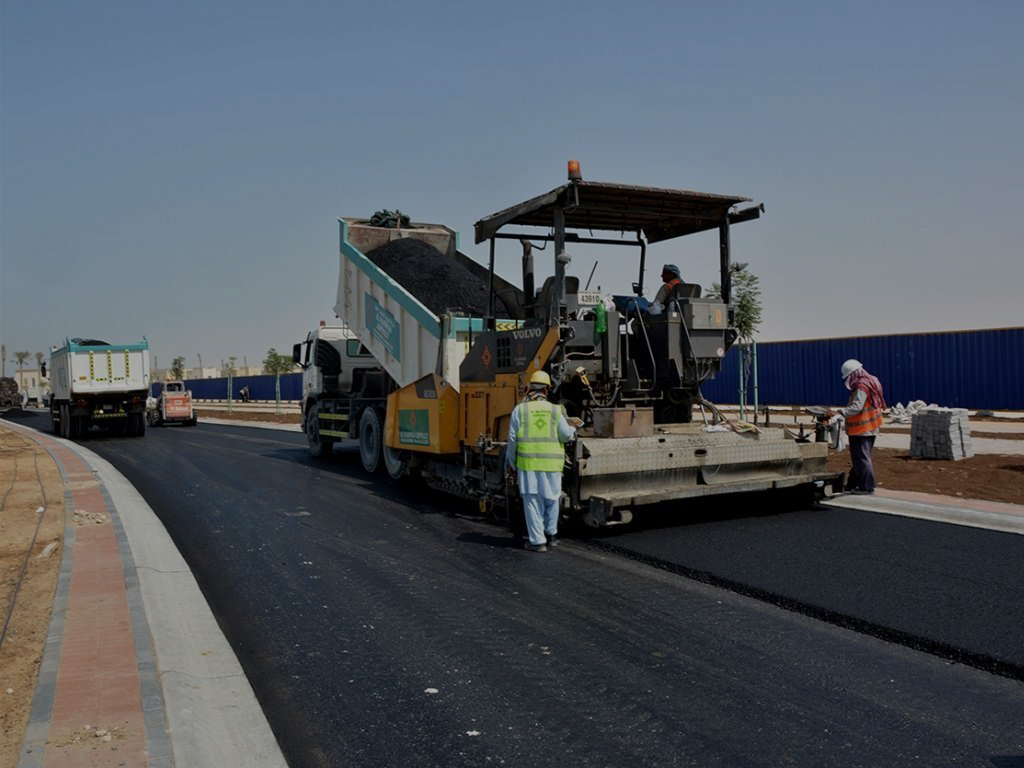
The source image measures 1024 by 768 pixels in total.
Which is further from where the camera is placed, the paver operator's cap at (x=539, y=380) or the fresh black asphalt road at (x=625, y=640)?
the paver operator's cap at (x=539, y=380)

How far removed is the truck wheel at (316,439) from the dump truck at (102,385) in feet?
31.3

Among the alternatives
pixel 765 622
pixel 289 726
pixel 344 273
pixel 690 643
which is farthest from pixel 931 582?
pixel 344 273

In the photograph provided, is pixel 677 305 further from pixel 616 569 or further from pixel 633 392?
pixel 616 569

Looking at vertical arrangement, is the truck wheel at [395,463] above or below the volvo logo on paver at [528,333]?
below

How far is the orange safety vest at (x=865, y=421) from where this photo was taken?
29.9 feet

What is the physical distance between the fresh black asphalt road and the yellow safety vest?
71 cm

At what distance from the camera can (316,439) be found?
15328 mm

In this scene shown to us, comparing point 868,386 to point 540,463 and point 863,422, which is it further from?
point 540,463

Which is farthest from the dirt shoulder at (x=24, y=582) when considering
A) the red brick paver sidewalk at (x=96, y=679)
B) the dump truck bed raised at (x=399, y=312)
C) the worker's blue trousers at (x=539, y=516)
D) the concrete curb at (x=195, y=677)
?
the dump truck bed raised at (x=399, y=312)

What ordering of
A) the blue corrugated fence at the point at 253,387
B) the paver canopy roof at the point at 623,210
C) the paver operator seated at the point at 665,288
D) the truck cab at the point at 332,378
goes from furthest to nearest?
the blue corrugated fence at the point at 253,387, the truck cab at the point at 332,378, the paver operator seated at the point at 665,288, the paver canopy roof at the point at 623,210

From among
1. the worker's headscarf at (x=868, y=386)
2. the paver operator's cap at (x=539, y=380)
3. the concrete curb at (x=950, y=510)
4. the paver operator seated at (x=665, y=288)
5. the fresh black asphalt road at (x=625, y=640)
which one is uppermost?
the paver operator seated at (x=665, y=288)

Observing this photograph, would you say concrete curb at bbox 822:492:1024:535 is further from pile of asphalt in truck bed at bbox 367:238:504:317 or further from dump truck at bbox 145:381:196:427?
dump truck at bbox 145:381:196:427

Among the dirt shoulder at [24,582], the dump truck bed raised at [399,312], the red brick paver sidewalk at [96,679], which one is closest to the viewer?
the red brick paver sidewalk at [96,679]

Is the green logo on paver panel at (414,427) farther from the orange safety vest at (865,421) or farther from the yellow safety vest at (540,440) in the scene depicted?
the orange safety vest at (865,421)
